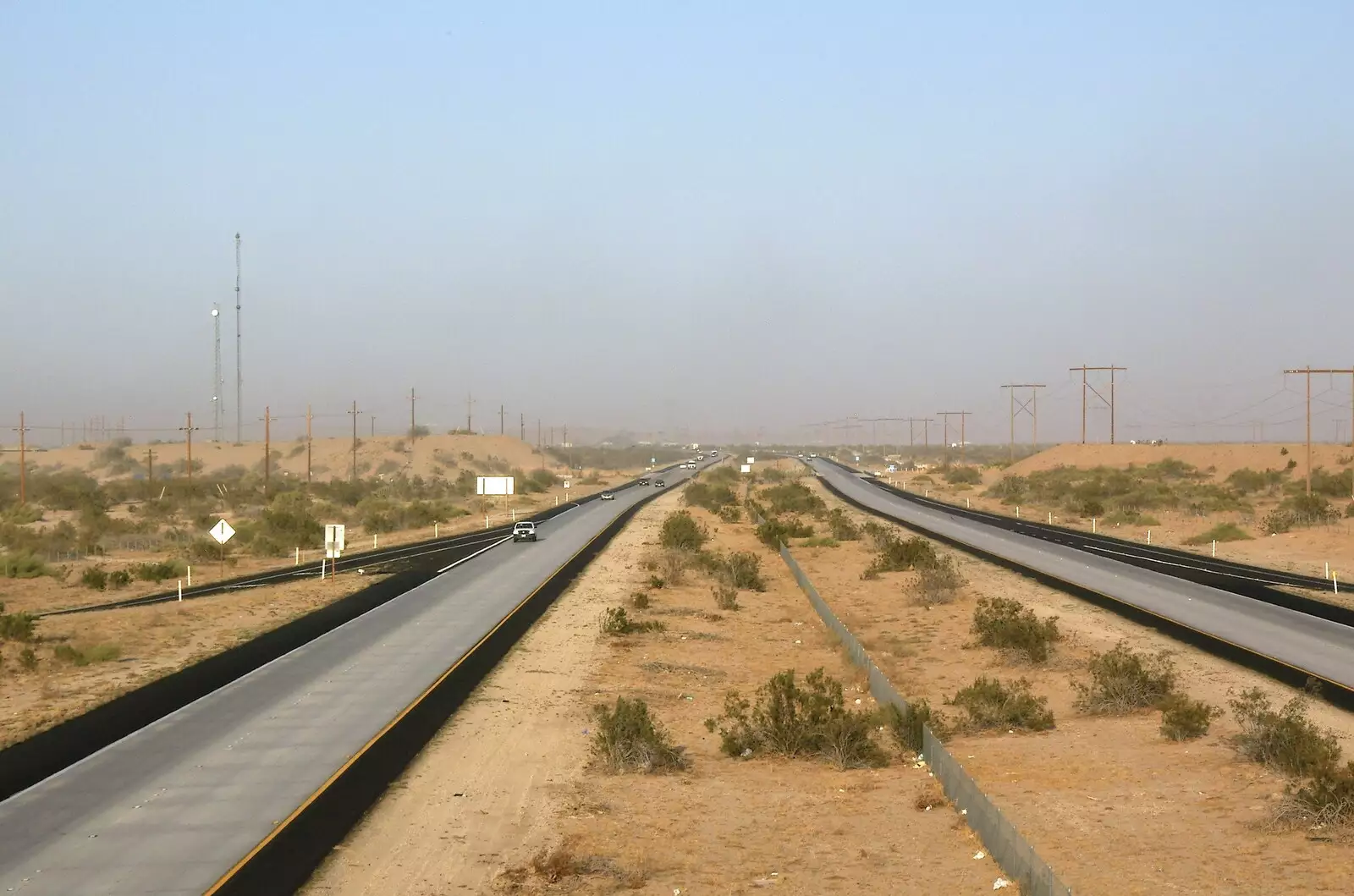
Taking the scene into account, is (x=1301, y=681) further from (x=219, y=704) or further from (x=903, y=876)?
(x=219, y=704)

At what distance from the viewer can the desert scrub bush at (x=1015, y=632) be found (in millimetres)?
28484

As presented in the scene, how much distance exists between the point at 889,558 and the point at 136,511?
64352 millimetres

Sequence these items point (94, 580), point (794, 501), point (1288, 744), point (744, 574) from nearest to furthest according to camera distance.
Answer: point (1288, 744) < point (744, 574) < point (94, 580) < point (794, 501)

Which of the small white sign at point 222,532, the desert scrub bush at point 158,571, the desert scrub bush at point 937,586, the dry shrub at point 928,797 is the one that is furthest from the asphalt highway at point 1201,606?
the desert scrub bush at point 158,571

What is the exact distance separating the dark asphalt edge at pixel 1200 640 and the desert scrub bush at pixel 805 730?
8.43 meters

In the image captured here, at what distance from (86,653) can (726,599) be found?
19639 mm

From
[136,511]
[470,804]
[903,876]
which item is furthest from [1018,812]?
[136,511]

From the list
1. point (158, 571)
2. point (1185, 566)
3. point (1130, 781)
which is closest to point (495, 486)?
point (158, 571)

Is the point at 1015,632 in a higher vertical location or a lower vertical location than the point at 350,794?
higher

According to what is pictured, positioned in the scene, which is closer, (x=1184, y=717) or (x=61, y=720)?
(x=1184, y=717)

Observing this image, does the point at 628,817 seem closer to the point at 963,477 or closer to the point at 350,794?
the point at 350,794

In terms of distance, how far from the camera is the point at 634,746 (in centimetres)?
1922

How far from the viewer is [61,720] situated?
2289 cm

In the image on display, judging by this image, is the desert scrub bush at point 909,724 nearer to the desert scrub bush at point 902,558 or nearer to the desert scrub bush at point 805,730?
the desert scrub bush at point 805,730
